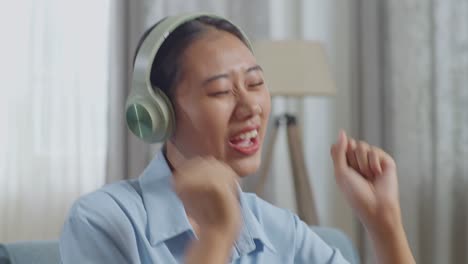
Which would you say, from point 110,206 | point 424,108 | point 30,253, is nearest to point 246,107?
point 110,206

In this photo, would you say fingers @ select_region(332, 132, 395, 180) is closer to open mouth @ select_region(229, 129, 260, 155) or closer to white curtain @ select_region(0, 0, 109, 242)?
open mouth @ select_region(229, 129, 260, 155)

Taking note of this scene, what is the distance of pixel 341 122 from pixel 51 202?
1.35 meters

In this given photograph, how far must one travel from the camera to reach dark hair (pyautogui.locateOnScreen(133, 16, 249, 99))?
117cm

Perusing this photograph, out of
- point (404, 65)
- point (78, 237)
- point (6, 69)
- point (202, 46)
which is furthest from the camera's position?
point (404, 65)

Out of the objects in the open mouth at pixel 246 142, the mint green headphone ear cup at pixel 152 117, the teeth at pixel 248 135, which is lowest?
the open mouth at pixel 246 142

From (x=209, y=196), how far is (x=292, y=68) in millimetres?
2009

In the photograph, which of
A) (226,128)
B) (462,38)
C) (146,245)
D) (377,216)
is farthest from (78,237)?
(462,38)

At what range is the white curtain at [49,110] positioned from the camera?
119 inches

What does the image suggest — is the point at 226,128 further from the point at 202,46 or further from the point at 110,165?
the point at 110,165

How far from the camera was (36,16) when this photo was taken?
3045 millimetres

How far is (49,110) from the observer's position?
3076 mm

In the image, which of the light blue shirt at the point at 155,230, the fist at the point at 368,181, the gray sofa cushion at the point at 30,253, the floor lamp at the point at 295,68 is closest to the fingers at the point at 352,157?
the fist at the point at 368,181

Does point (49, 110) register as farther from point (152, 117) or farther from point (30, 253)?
point (152, 117)

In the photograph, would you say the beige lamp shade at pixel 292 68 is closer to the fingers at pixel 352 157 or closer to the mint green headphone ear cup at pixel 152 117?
the fingers at pixel 352 157
